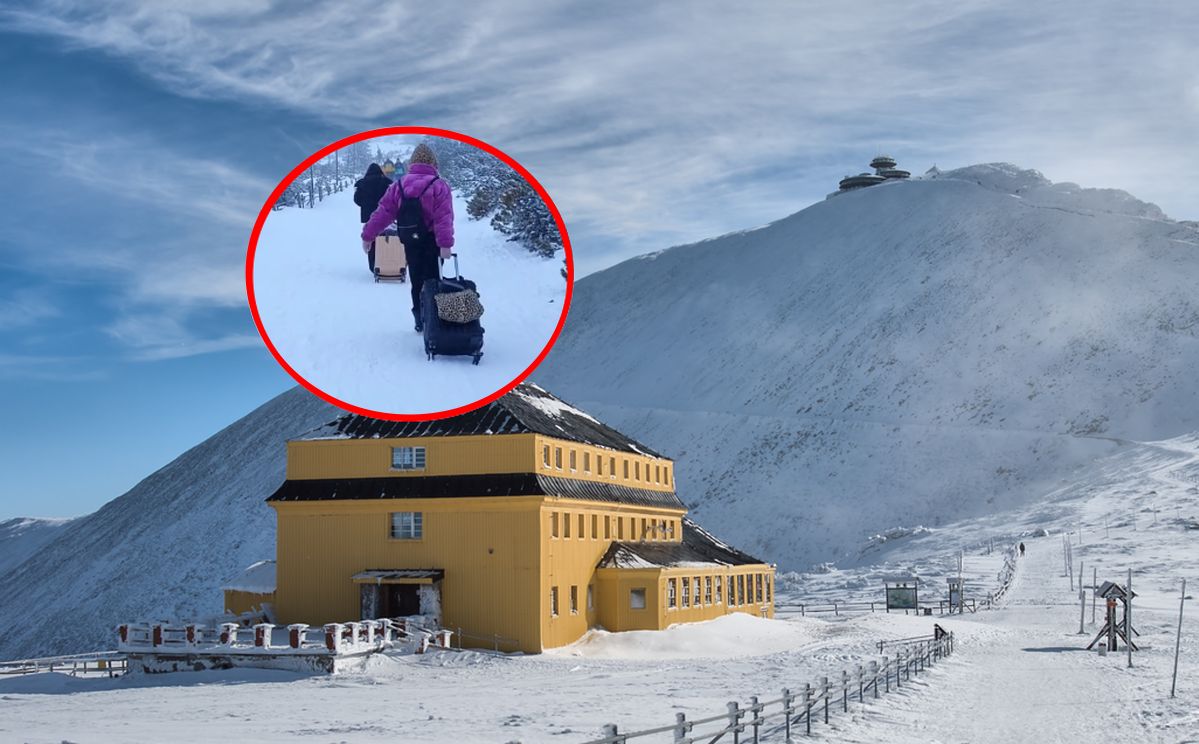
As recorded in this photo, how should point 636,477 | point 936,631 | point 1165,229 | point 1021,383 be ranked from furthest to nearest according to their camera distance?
point 1165,229
point 1021,383
point 636,477
point 936,631

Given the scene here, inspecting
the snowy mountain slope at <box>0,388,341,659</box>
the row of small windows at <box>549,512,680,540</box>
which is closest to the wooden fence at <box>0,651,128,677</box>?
the row of small windows at <box>549,512,680,540</box>

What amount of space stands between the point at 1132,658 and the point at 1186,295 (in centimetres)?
10325

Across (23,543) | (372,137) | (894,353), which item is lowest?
(23,543)

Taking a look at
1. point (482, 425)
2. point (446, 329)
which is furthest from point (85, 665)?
point (446, 329)

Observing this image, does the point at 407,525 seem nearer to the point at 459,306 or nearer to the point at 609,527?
the point at 609,527

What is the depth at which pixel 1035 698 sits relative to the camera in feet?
100

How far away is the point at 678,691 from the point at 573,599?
16388 millimetres

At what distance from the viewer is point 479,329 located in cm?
1420

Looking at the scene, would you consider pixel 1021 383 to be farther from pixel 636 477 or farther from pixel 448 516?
pixel 448 516

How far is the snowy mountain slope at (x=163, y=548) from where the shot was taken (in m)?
103

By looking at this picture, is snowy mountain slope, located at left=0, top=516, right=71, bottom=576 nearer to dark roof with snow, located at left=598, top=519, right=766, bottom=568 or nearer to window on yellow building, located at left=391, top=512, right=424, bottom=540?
dark roof with snow, located at left=598, top=519, right=766, bottom=568

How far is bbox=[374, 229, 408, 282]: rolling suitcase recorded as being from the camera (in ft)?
45.0

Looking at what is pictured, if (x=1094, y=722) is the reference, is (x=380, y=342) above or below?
above

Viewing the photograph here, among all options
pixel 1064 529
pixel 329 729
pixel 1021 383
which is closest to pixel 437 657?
pixel 329 729
